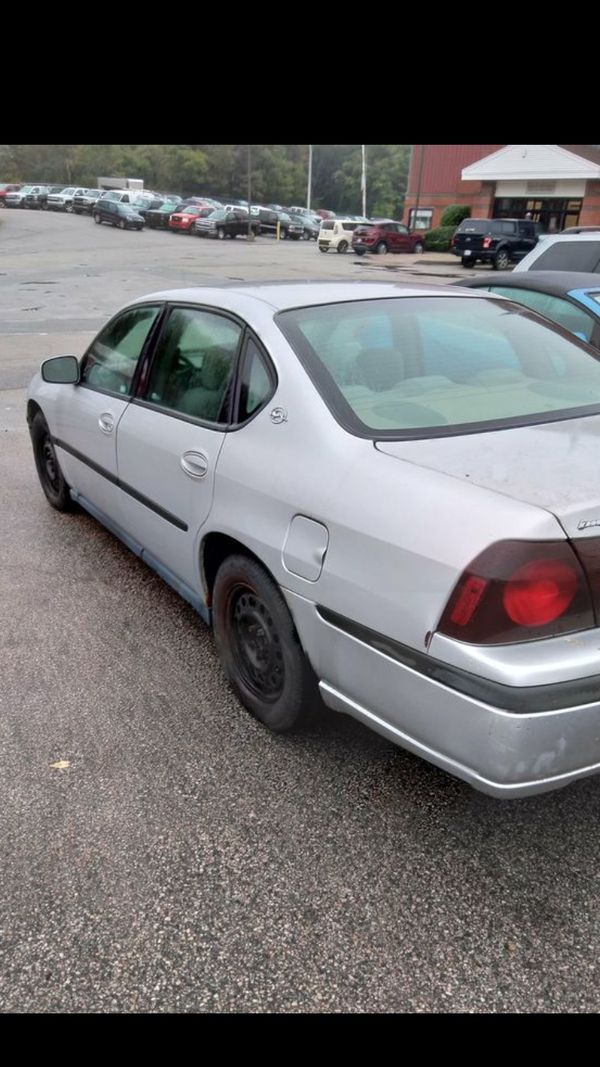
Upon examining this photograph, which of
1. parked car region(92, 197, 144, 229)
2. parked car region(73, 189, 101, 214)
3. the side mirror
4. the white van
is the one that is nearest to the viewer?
the side mirror

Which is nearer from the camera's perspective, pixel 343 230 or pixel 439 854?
pixel 439 854

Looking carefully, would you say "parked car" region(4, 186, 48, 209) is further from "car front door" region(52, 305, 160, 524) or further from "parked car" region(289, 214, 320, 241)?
"car front door" region(52, 305, 160, 524)

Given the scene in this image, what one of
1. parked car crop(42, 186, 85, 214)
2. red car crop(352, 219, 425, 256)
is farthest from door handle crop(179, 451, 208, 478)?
parked car crop(42, 186, 85, 214)

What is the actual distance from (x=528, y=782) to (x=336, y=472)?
992mm

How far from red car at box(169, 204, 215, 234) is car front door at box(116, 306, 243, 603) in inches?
1754

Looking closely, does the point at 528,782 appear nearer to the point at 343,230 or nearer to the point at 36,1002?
the point at 36,1002

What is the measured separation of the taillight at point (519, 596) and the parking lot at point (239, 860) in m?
0.79

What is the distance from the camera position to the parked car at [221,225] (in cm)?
4306

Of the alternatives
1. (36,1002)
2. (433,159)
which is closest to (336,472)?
(36,1002)

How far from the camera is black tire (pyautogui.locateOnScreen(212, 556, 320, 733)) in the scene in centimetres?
257

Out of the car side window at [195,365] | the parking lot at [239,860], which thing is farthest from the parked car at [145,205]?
the parking lot at [239,860]

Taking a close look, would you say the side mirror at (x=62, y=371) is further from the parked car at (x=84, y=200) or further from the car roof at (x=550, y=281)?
→ the parked car at (x=84, y=200)

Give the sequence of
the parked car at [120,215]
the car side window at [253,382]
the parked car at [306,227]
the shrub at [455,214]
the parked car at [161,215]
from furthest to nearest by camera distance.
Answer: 1. the parked car at [306,227]
2. the parked car at [161,215]
3. the shrub at [455,214]
4. the parked car at [120,215]
5. the car side window at [253,382]
